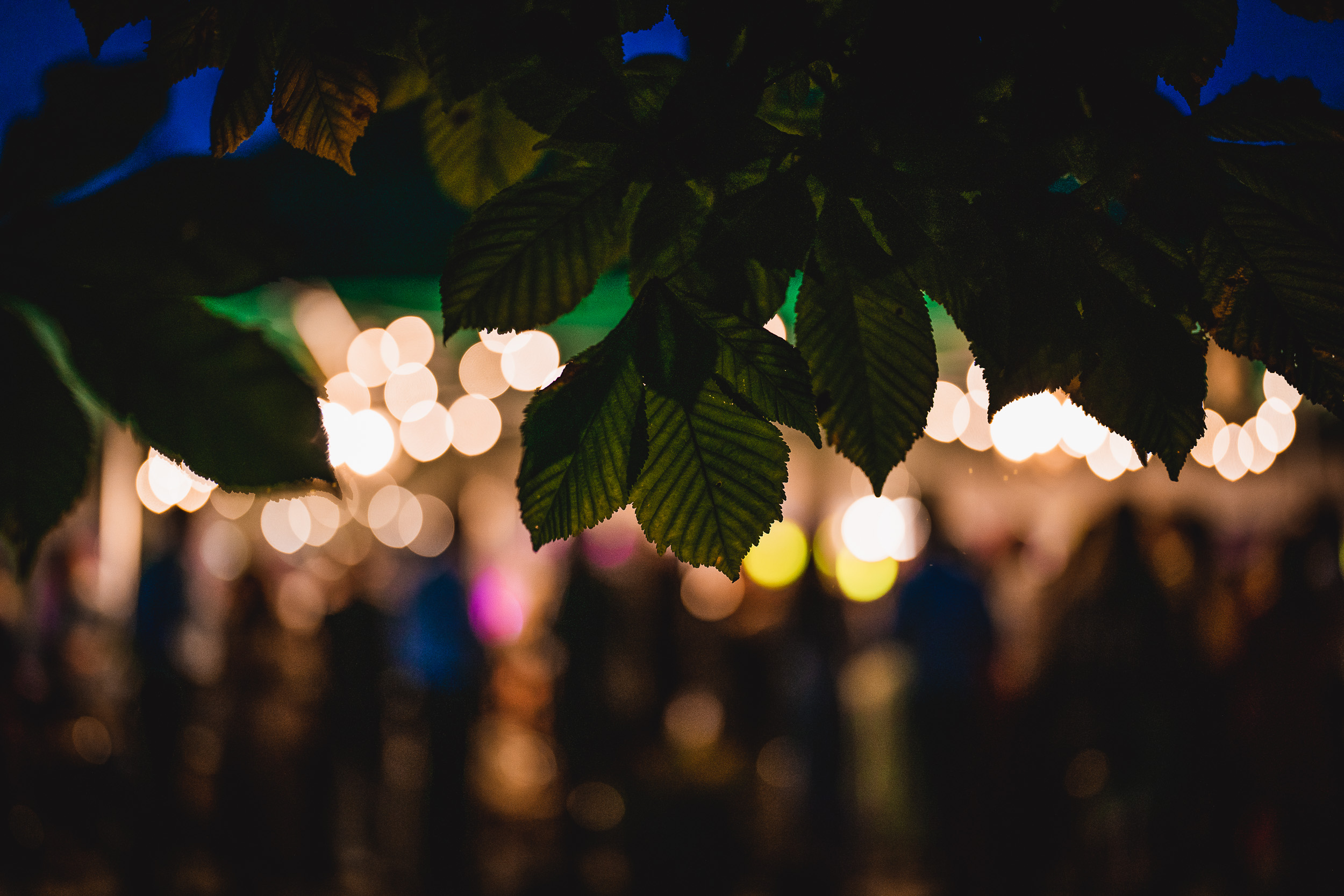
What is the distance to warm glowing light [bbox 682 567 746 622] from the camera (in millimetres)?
3066

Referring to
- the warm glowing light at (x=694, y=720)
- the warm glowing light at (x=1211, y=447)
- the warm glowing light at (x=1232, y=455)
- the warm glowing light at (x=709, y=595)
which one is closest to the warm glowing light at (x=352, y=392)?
the warm glowing light at (x=709, y=595)

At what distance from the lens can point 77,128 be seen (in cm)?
45

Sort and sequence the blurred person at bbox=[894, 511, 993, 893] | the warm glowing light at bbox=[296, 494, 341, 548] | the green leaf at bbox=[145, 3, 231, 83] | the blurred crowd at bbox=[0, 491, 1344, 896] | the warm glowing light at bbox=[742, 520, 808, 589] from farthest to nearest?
the warm glowing light at bbox=[296, 494, 341, 548], the warm glowing light at bbox=[742, 520, 808, 589], the blurred person at bbox=[894, 511, 993, 893], the blurred crowd at bbox=[0, 491, 1344, 896], the green leaf at bbox=[145, 3, 231, 83]

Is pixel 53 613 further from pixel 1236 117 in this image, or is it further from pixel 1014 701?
pixel 1236 117

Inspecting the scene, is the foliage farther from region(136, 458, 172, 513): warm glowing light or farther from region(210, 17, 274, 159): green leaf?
region(136, 458, 172, 513): warm glowing light

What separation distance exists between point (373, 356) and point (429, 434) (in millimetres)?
805

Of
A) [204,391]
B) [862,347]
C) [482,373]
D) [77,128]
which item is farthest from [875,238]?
[482,373]

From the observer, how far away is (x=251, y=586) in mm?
2963

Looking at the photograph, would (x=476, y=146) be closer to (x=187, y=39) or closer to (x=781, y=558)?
(x=187, y=39)

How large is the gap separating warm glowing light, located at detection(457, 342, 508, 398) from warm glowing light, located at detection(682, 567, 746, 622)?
1.67m

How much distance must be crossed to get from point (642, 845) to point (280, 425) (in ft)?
9.37

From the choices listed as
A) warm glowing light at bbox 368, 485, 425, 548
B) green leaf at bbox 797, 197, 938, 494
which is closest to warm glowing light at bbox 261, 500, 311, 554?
warm glowing light at bbox 368, 485, 425, 548

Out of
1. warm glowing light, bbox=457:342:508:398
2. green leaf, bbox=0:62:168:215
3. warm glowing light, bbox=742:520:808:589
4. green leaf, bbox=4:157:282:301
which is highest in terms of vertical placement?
warm glowing light, bbox=457:342:508:398

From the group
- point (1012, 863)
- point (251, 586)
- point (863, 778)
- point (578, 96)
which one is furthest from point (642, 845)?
point (578, 96)
